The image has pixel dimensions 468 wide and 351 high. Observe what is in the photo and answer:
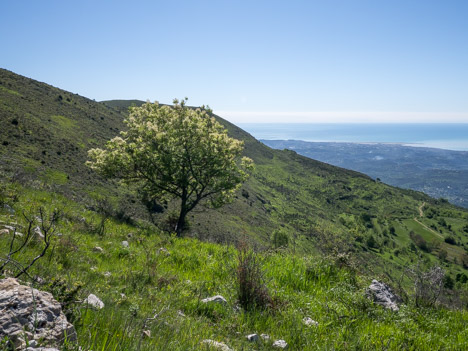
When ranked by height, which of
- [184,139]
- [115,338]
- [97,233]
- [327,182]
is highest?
[184,139]

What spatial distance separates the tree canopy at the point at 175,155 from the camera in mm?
18688

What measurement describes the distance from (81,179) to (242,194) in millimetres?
46830

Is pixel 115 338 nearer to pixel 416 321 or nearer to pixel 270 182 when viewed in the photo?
pixel 416 321

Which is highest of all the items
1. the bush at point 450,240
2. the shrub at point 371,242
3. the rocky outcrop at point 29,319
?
the rocky outcrop at point 29,319

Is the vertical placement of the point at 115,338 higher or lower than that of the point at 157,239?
higher

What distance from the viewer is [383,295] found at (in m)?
5.67

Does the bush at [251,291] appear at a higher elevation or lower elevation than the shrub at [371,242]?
higher

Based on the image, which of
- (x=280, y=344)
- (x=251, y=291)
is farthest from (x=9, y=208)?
(x=280, y=344)

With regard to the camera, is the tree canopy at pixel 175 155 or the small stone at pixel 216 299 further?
the tree canopy at pixel 175 155

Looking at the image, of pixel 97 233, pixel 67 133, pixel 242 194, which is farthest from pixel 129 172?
pixel 242 194

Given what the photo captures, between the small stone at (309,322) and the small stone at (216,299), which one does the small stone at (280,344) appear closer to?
the small stone at (309,322)

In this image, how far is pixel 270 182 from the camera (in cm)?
10938

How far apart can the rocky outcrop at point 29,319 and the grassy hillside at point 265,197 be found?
165 inches

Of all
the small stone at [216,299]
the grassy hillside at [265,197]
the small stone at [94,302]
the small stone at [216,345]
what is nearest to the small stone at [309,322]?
the small stone at [216,299]
